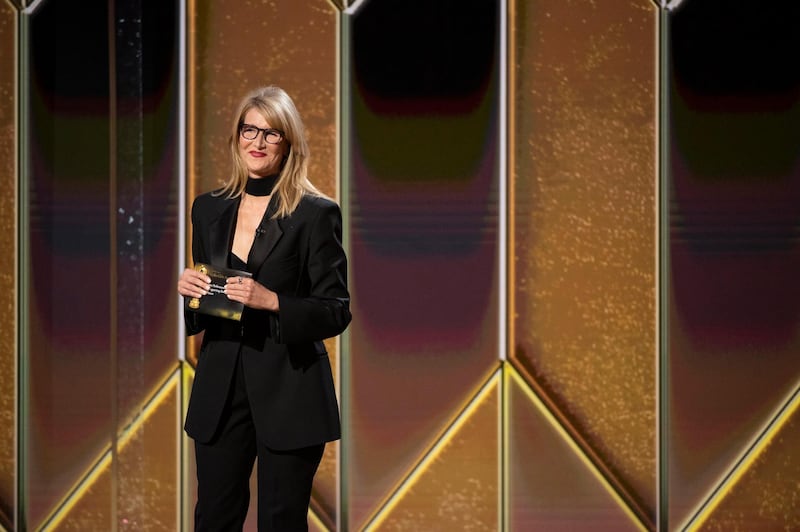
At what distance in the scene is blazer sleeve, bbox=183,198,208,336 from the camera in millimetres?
1815

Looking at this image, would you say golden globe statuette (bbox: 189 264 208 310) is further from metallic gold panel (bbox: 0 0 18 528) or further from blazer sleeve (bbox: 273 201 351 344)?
metallic gold panel (bbox: 0 0 18 528)

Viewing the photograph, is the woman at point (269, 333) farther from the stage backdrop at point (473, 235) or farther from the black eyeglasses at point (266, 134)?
the stage backdrop at point (473, 235)

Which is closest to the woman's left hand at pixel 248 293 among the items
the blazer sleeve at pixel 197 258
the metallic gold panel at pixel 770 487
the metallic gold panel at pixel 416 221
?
the blazer sleeve at pixel 197 258

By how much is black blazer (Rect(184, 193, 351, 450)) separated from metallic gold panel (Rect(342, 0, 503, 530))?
3.03ft

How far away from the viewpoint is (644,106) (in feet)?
8.98

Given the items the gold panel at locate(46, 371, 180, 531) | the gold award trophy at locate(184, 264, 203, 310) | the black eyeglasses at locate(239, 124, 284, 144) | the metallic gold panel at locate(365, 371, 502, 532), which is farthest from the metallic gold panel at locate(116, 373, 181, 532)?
the black eyeglasses at locate(239, 124, 284, 144)

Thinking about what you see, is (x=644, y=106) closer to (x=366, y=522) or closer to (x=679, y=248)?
(x=679, y=248)

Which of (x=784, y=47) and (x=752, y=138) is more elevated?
(x=784, y=47)

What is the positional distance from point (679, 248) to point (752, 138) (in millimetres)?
385

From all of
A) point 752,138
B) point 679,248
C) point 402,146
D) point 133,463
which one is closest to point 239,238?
point 402,146

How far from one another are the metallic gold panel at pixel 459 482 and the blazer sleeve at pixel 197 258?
44.9 inches

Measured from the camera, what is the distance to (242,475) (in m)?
1.79

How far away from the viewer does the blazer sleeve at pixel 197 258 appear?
1.82 metres

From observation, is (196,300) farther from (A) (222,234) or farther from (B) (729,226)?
(B) (729,226)
